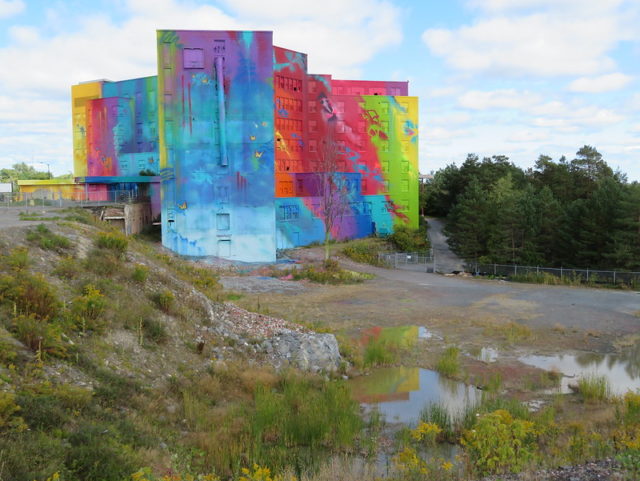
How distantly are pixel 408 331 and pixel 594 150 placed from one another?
5087 cm

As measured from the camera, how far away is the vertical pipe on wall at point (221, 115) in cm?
3716

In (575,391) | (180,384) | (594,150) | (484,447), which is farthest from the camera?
(594,150)

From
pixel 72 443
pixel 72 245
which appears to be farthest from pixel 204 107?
pixel 72 443

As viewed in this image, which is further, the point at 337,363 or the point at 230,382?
the point at 337,363

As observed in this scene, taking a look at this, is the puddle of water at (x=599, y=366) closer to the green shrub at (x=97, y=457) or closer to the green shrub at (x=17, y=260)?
the green shrub at (x=97, y=457)

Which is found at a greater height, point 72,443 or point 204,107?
point 204,107

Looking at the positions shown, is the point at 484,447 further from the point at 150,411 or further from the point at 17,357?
the point at 17,357

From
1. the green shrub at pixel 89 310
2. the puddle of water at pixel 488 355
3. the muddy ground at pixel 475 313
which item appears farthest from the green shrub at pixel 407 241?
the green shrub at pixel 89 310

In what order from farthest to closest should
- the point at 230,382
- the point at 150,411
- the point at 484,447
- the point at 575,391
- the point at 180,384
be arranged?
the point at 575,391 → the point at 230,382 → the point at 180,384 → the point at 150,411 → the point at 484,447

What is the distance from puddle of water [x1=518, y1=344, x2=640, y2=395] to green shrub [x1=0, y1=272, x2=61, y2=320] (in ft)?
40.5

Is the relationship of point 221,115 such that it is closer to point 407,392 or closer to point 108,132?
point 108,132

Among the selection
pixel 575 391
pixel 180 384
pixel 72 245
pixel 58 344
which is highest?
pixel 72 245

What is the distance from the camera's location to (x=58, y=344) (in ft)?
34.0

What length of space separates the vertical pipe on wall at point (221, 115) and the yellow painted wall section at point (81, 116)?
25106 mm
